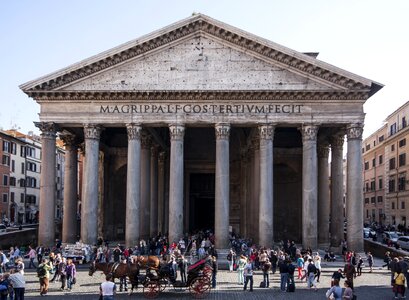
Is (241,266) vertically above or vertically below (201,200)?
below

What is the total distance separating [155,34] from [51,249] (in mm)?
12868

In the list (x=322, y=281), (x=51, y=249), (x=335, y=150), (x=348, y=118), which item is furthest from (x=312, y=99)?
(x=51, y=249)

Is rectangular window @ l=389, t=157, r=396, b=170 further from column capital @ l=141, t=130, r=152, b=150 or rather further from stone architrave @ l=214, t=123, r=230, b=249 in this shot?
stone architrave @ l=214, t=123, r=230, b=249

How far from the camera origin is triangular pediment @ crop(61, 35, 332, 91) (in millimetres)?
28562

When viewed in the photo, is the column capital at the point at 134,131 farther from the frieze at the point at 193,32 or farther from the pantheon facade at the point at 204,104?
the frieze at the point at 193,32

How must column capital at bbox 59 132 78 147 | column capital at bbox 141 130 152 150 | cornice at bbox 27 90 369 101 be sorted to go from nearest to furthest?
cornice at bbox 27 90 369 101, column capital at bbox 141 130 152 150, column capital at bbox 59 132 78 147

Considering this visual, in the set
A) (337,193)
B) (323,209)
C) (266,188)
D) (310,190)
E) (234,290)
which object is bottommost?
(234,290)

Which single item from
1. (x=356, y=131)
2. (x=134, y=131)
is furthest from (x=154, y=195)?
(x=356, y=131)

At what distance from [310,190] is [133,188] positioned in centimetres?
951

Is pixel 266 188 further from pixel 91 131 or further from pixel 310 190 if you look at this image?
pixel 91 131

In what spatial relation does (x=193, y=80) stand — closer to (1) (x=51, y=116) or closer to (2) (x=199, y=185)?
(1) (x=51, y=116)

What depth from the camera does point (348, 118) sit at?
1115 inches

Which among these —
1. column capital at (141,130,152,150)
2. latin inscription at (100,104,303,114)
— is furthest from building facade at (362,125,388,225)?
column capital at (141,130,152,150)

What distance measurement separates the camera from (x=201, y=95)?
28.4 m
